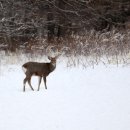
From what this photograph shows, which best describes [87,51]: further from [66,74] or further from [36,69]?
[36,69]

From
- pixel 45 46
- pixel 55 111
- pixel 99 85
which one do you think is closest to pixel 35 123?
pixel 55 111

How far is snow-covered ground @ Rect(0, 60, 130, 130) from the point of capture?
294 inches

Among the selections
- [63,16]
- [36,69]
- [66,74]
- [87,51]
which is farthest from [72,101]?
[63,16]

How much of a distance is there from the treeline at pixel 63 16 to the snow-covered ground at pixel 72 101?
21.2ft

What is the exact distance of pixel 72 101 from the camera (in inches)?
366

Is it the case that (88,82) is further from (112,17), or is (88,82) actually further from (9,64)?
(112,17)

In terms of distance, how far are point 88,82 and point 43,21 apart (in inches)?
344

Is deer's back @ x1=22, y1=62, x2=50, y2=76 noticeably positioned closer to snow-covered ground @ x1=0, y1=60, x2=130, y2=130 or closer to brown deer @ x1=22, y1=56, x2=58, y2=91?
brown deer @ x1=22, y1=56, x2=58, y2=91

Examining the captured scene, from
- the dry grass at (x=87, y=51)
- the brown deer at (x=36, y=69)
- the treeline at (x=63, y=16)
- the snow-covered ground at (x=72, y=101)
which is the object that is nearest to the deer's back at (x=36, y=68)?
the brown deer at (x=36, y=69)

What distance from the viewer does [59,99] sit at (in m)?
9.55

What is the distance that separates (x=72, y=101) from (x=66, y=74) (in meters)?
4.04

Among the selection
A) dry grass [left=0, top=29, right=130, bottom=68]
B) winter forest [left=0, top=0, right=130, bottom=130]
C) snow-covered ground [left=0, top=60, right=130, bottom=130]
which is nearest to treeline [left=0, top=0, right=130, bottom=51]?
winter forest [left=0, top=0, right=130, bottom=130]

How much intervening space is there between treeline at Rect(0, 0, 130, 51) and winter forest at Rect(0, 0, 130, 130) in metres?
0.05

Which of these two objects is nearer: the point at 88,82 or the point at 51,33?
the point at 88,82
